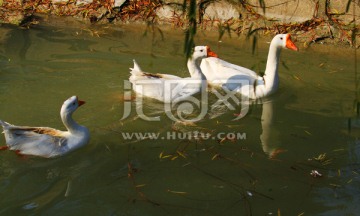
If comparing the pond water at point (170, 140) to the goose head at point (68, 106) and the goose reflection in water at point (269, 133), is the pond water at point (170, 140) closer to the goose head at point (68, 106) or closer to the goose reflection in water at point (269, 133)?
the goose reflection in water at point (269, 133)

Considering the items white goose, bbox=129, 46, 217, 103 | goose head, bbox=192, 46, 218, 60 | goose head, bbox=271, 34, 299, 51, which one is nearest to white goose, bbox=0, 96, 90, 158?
white goose, bbox=129, 46, 217, 103

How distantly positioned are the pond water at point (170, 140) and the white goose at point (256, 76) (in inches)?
8.5

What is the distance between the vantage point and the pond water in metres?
4.73

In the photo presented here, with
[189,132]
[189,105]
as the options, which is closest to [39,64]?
[189,105]

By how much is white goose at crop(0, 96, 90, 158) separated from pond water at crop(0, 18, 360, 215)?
9cm

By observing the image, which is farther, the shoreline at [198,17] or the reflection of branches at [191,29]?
the shoreline at [198,17]

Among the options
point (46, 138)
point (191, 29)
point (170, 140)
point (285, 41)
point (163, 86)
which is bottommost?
point (170, 140)

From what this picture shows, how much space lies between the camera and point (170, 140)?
19.2 feet

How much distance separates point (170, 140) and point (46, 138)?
1328 millimetres

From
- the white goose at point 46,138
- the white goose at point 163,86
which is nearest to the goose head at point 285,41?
the white goose at point 163,86

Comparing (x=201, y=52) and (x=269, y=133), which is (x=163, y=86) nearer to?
(x=201, y=52)

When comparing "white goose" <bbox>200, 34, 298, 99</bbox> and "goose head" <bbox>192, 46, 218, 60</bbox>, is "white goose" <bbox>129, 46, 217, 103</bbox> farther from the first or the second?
"white goose" <bbox>200, 34, 298, 99</bbox>

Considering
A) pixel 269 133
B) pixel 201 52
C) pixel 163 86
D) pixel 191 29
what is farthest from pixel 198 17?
pixel 191 29

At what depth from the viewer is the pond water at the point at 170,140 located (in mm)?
4734
